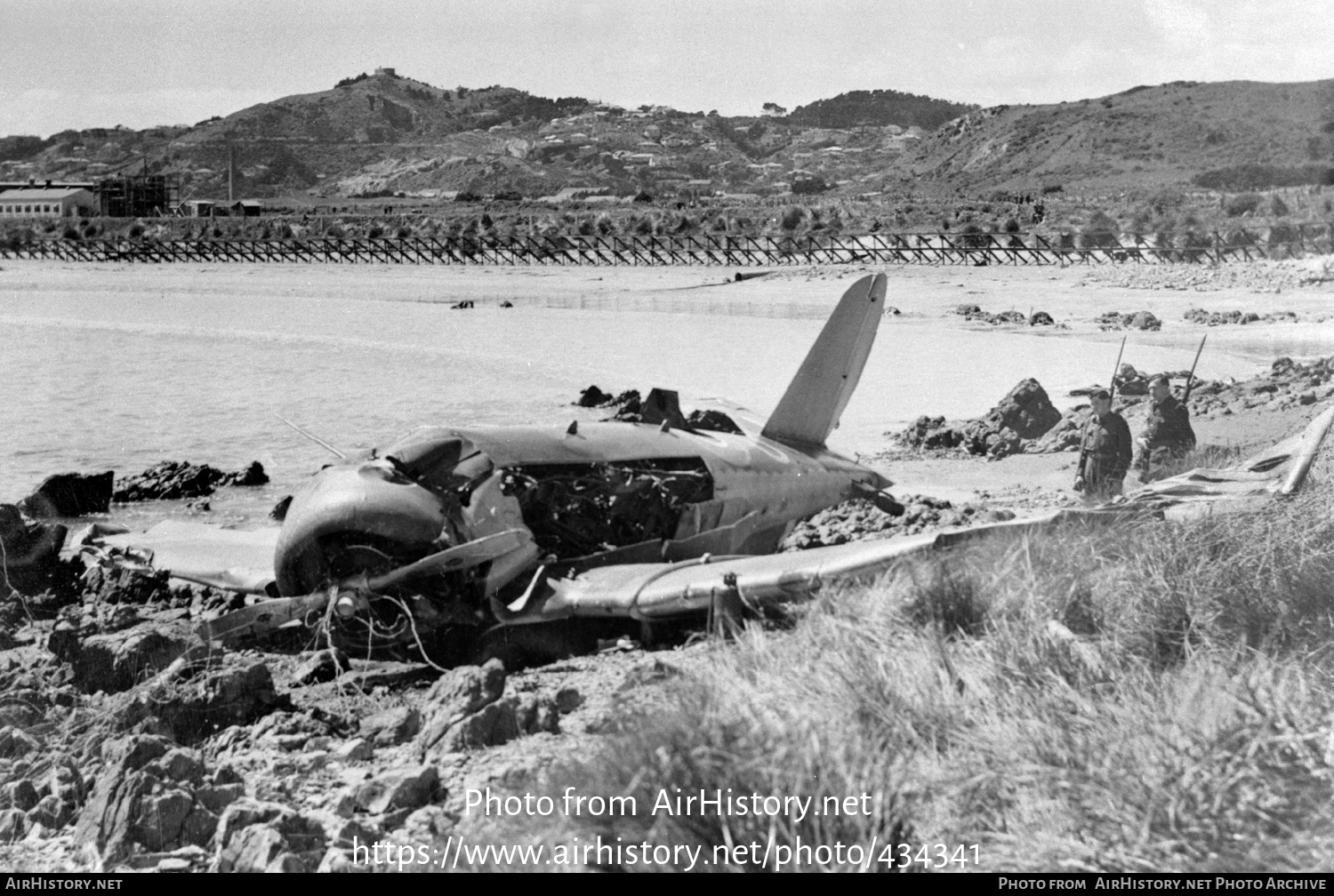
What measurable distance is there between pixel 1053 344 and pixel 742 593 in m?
22.9

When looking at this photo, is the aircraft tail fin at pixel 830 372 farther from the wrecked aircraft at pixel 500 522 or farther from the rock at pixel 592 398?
the rock at pixel 592 398

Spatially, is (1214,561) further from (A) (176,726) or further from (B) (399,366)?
(B) (399,366)

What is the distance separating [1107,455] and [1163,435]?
A: 1.09 m

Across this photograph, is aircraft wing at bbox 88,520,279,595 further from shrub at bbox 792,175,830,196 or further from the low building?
the low building

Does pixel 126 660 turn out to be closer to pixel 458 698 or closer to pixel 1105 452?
pixel 458 698

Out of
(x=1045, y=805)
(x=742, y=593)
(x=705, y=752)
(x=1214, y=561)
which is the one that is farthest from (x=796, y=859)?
(x=1214, y=561)

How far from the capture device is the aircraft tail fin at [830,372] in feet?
39.0

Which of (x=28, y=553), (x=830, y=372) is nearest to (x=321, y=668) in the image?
(x=28, y=553)

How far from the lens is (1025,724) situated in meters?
5.27

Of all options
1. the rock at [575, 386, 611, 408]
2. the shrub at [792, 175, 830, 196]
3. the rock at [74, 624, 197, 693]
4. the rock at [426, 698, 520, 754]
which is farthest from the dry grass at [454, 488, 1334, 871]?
the shrub at [792, 175, 830, 196]

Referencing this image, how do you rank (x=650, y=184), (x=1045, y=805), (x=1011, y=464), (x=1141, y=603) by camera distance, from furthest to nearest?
1. (x=650, y=184)
2. (x=1011, y=464)
3. (x=1141, y=603)
4. (x=1045, y=805)

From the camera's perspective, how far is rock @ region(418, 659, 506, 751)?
21.5 feet

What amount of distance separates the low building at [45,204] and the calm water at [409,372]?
74.3 m

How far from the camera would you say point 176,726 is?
283 inches
